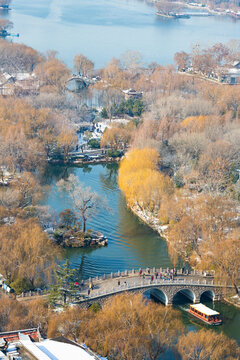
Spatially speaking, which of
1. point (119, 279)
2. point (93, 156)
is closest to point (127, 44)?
point (93, 156)

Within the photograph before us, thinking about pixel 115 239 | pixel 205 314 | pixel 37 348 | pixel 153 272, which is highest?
pixel 37 348

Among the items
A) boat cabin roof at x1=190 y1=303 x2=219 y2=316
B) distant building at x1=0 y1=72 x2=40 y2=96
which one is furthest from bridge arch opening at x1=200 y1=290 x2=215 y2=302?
distant building at x1=0 y1=72 x2=40 y2=96

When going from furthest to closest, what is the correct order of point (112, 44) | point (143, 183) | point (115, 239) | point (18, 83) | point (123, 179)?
point (112, 44)
point (18, 83)
point (123, 179)
point (143, 183)
point (115, 239)

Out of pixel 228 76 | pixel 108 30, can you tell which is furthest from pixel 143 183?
pixel 108 30

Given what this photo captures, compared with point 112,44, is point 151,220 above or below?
below

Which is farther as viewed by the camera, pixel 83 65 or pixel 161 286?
pixel 83 65

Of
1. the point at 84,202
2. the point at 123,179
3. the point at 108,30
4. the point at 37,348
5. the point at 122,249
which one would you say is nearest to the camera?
the point at 37,348

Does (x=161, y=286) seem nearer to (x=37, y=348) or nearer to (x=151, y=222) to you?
(x=151, y=222)

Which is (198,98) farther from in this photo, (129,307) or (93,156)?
(129,307)
